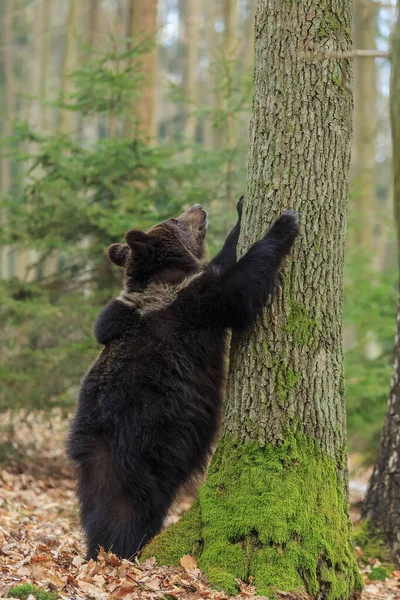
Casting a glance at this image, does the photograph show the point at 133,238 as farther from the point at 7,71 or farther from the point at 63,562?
the point at 7,71

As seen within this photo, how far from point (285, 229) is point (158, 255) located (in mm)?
1806

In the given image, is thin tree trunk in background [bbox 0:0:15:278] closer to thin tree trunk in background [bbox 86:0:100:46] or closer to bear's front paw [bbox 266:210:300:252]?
thin tree trunk in background [bbox 86:0:100:46]

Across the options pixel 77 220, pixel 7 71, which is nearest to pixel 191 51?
pixel 7 71

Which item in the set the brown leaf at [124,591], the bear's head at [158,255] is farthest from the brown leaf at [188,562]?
the bear's head at [158,255]

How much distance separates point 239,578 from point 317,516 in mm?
691

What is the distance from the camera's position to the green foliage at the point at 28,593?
4.10 m

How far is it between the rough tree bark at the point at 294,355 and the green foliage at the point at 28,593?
43.2 inches

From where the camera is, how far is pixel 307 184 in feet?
17.1

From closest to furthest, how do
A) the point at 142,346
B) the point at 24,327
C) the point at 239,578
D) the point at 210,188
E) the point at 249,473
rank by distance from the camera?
the point at 239,578 → the point at 249,473 → the point at 142,346 → the point at 24,327 → the point at 210,188

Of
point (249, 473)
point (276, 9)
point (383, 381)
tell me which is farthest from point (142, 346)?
point (383, 381)

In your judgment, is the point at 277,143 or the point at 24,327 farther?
the point at 24,327

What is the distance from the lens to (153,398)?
563cm

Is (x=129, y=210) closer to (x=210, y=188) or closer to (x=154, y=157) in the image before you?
(x=154, y=157)

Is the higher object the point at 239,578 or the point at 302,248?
the point at 302,248
